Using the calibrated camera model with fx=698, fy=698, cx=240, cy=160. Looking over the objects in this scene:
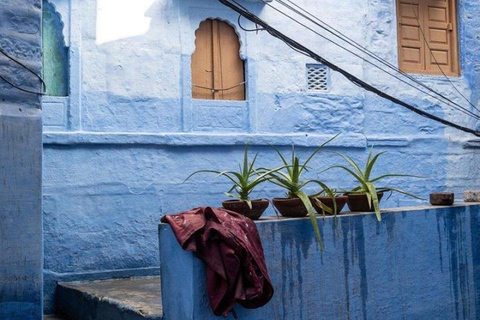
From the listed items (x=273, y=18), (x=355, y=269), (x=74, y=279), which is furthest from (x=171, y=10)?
(x=355, y=269)

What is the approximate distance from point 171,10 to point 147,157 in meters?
1.71

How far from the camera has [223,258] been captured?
14.8 feet

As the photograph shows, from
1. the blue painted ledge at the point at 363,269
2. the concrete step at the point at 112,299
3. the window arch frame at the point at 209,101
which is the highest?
the window arch frame at the point at 209,101

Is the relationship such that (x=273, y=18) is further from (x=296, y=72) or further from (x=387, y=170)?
(x=387, y=170)

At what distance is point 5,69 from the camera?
4.99 metres

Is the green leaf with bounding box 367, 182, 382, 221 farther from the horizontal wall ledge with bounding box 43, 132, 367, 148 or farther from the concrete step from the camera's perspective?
the horizontal wall ledge with bounding box 43, 132, 367, 148

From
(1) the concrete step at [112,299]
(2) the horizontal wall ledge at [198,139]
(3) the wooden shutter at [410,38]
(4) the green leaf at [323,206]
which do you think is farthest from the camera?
(3) the wooden shutter at [410,38]

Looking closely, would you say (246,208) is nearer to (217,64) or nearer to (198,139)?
(198,139)

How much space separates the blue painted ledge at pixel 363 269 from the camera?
482 cm

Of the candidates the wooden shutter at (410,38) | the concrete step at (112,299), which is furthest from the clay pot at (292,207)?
the wooden shutter at (410,38)

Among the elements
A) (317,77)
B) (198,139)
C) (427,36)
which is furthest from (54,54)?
(427,36)

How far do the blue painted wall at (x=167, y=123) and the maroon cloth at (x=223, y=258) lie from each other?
294cm

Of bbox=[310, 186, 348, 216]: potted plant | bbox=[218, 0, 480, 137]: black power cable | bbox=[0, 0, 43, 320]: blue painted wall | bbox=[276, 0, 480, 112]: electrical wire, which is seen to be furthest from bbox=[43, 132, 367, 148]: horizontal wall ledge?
bbox=[310, 186, 348, 216]: potted plant

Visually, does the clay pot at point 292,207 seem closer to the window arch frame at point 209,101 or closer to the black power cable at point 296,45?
the black power cable at point 296,45
